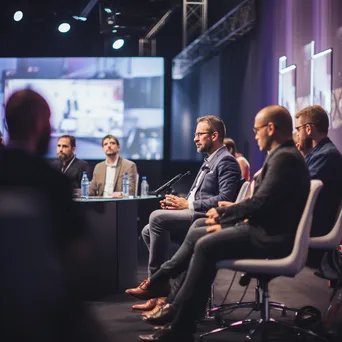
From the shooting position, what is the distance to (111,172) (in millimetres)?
7504

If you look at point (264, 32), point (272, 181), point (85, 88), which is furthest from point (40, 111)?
point (85, 88)

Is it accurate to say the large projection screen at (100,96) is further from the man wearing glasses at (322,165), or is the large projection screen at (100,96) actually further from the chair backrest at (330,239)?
the chair backrest at (330,239)

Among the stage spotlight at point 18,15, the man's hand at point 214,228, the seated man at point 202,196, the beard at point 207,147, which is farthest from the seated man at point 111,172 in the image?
the stage spotlight at point 18,15

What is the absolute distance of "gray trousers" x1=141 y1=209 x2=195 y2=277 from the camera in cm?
488

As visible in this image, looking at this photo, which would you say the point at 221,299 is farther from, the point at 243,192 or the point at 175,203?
the point at 243,192

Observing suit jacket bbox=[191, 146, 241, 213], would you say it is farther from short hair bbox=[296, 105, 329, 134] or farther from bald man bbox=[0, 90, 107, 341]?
bald man bbox=[0, 90, 107, 341]

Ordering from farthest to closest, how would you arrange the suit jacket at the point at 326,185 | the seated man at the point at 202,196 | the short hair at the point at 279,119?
the seated man at the point at 202,196 < the suit jacket at the point at 326,185 < the short hair at the point at 279,119

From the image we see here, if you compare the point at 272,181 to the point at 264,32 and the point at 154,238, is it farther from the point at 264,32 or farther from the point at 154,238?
the point at 264,32

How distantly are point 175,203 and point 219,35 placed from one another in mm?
7217

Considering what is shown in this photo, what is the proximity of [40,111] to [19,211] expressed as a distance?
332 mm

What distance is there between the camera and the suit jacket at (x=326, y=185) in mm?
4211

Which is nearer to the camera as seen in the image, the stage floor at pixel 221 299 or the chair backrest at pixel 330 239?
the chair backrest at pixel 330 239

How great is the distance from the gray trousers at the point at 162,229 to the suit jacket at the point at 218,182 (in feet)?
0.47

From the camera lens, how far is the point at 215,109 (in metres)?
13.3
